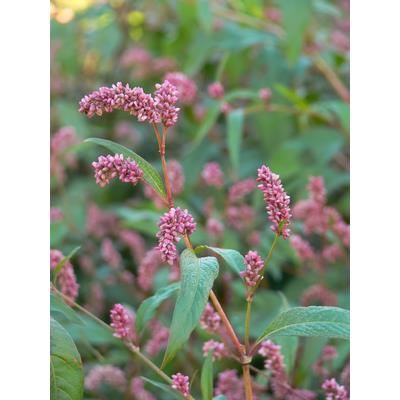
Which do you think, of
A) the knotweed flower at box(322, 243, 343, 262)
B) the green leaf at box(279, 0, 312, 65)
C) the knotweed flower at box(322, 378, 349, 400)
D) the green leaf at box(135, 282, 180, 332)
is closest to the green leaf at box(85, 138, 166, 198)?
the green leaf at box(135, 282, 180, 332)

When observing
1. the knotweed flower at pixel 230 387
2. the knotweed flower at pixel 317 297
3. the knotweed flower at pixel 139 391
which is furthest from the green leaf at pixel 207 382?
the knotweed flower at pixel 317 297

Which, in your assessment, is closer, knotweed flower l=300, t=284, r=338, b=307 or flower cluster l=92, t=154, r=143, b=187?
flower cluster l=92, t=154, r=143, b=187

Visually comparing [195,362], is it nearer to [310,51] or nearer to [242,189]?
[242,189]

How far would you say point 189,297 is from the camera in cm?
58

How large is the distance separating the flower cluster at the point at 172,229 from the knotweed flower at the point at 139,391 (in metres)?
0.37

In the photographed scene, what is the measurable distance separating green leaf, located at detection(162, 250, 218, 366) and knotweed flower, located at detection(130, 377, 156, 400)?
370 millimetres

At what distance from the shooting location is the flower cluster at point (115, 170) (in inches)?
24.3

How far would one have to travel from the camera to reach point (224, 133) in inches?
63.7

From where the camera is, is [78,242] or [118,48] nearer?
[78,242]

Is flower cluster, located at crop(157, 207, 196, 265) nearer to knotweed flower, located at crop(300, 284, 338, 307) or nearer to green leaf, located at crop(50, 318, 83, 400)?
green leaf, located at crop(50, 318, 83, 400)

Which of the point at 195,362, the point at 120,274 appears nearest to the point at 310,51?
the point at 120,274

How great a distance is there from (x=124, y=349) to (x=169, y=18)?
989 mm

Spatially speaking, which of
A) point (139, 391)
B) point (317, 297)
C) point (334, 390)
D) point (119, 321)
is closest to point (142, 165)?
point (119, 321)

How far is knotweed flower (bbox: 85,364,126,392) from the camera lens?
943 mm
